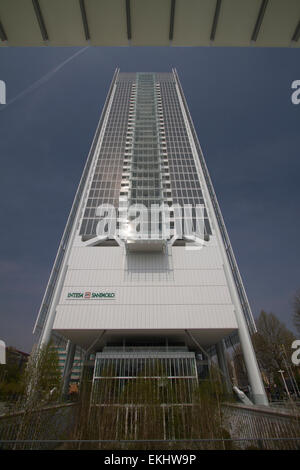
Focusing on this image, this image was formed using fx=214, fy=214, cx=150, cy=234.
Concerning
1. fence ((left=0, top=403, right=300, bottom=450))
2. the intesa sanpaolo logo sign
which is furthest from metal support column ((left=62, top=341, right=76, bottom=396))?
fence ((left=0, top=403, right=300, bottom=450))

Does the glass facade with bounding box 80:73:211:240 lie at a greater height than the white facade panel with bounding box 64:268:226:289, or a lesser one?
greater

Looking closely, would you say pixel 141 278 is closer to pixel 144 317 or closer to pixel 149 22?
pixel 144 317

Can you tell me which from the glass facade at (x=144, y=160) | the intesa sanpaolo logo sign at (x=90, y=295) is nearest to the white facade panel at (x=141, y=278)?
the intesa sanpaolo logo sign at (x=90, y=295)

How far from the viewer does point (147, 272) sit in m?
30.4

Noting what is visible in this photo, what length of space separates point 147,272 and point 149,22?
28.4 m

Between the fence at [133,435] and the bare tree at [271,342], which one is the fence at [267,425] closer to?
the fence at [133,435]

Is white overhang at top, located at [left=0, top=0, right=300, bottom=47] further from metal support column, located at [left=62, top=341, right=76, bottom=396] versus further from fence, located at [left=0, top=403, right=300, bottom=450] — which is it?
metal support column, located at [left=62, top=341, right=76, bottom=396]

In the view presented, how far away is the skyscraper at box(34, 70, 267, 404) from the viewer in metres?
26.2

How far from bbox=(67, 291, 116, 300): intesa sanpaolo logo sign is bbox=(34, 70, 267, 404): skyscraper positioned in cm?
13

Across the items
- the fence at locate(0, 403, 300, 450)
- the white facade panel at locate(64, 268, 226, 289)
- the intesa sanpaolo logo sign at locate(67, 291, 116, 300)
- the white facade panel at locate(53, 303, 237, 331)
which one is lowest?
the fence at locate(0, 403, 300, 450)

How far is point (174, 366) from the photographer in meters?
25.1

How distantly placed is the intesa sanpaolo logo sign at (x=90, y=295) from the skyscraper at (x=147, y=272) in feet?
0.43

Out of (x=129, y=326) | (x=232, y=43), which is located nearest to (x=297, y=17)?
(x=232, y=43)

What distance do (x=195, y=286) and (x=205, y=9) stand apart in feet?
93.6
